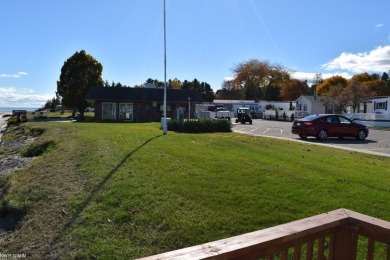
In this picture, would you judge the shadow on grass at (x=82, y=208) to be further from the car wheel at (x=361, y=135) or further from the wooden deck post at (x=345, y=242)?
the car wheel at (x=361, y=135)

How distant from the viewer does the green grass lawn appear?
595 cm

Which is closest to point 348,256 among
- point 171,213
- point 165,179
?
point 171,213

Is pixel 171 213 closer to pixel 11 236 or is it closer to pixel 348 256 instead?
pixel 11 236

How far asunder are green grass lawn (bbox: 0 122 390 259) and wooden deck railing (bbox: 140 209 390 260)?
10.3 ft

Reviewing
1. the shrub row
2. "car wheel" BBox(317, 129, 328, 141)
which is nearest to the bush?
the shrub row

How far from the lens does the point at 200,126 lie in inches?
938

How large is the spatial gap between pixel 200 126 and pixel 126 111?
1855 centimetres

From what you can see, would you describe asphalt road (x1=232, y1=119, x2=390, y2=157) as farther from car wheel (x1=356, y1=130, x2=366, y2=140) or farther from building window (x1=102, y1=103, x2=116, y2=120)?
building window (x1=102, y1=103, x2=116, y2=120)

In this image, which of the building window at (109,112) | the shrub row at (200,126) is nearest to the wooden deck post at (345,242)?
the shrub row at (200,126)

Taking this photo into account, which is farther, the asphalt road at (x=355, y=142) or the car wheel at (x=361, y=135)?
the car wheel at (x=361, y=135)

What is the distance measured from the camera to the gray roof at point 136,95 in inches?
1571

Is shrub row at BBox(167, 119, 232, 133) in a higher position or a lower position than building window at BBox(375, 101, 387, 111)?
lower

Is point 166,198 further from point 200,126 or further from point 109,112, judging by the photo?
point 109,112

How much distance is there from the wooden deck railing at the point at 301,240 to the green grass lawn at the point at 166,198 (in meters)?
3.14
